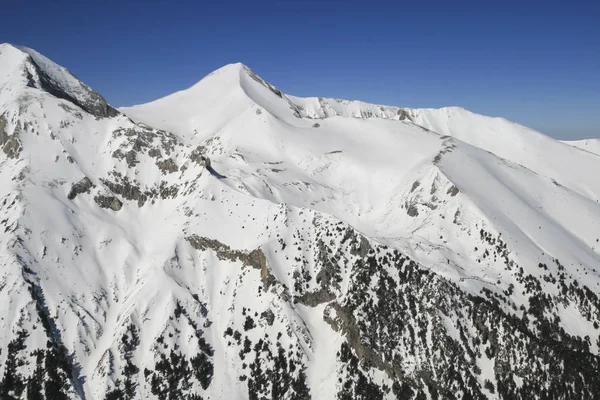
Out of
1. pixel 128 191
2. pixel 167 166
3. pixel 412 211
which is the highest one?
pixel 167 166

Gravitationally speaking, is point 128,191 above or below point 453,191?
above

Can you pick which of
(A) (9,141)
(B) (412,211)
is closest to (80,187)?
(A) (9,141)

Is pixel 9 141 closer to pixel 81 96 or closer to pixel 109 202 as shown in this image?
pixel 109 202

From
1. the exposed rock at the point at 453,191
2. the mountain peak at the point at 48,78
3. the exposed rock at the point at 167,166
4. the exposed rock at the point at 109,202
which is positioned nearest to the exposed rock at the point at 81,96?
the mountain peak at the point at 48,78

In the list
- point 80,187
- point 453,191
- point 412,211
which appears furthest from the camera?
point 80,187

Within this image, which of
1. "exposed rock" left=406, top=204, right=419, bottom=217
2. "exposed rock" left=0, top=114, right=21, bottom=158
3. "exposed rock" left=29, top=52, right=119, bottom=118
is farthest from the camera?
"exposed rock" left=29, top=52, right=119, bottom=118

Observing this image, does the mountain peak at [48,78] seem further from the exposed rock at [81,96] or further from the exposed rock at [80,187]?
the exposed rock at [80,187]

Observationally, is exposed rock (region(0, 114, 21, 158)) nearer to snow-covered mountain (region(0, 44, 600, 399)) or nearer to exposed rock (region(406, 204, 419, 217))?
snow-covered mountain (region(0, 44, 600, 399))

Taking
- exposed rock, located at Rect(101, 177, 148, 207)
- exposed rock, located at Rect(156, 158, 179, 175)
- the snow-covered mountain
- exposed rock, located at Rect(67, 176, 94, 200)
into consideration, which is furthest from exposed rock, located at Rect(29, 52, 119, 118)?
exposed rock, located at Rect(67, 176, 94, 200)

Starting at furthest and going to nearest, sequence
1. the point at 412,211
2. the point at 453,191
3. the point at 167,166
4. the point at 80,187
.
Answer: the point at 167,166 → the point at 80,187 → the point at 412,211 → the point at 453,191
